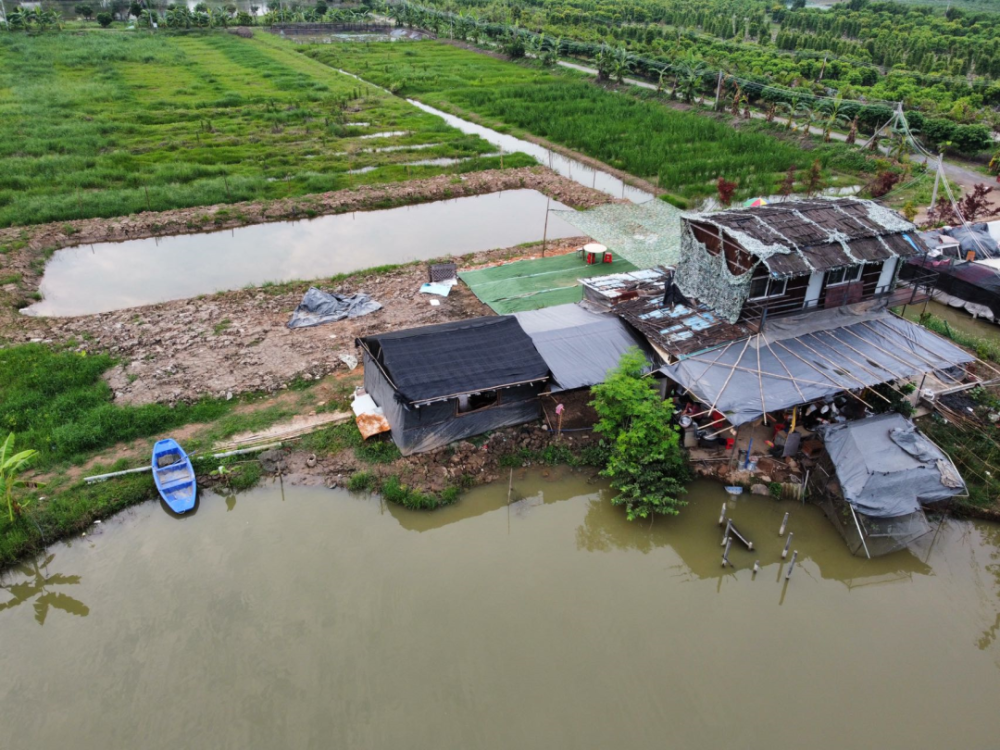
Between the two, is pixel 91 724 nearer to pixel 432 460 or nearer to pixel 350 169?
pixel 432 460

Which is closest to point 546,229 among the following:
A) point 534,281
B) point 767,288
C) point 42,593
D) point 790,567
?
point 534,281

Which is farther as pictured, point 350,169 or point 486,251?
point 350,169

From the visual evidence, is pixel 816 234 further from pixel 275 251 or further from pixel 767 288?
pixel 275 251

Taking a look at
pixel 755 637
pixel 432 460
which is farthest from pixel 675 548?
pixel 432 460

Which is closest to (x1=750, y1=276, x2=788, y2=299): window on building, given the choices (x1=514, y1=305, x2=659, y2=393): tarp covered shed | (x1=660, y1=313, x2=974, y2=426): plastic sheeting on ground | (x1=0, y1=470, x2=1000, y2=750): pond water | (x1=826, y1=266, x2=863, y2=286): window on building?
(x1=660, y1=313, x2=974, y2=426): plastic sheeting on ground

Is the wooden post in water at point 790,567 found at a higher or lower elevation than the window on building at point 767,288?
lower

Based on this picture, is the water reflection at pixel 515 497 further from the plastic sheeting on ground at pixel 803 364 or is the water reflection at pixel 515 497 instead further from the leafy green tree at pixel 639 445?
the plastic sheeting on ground at pixel 803 364

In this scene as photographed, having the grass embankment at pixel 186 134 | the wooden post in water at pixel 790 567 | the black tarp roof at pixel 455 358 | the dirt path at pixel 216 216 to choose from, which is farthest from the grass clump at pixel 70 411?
the wooden post in water at pixel 790 567

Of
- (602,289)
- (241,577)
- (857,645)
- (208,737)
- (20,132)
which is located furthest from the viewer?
(20,132)
